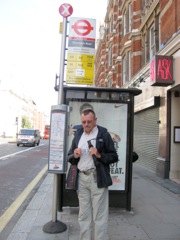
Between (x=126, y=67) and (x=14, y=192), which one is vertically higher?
(x=126, y=67)

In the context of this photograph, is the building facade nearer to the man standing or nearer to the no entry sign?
the no entry sign

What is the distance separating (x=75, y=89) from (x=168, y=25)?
7076 millimetres

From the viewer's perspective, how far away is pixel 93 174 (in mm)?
3992

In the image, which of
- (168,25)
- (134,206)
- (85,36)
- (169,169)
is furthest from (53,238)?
(168,25)

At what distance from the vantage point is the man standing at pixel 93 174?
3927 millimetres

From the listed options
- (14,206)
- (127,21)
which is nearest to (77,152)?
(14,206)

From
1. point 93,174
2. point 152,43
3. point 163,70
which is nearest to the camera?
point 93,174

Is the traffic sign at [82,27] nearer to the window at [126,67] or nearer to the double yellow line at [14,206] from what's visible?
the double yellow line at [14,206]

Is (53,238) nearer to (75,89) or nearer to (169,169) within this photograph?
(75,89)

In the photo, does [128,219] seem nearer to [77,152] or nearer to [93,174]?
[93,174]

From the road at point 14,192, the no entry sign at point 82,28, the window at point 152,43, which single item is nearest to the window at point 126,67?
the window at point 152,43

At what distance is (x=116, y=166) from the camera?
6.15 metres

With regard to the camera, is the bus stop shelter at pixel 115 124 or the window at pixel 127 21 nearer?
the bus stop shelter at pixel 115 124

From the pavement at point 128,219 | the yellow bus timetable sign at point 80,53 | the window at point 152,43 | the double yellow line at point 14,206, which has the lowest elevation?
the double yellow line at point 14,206
